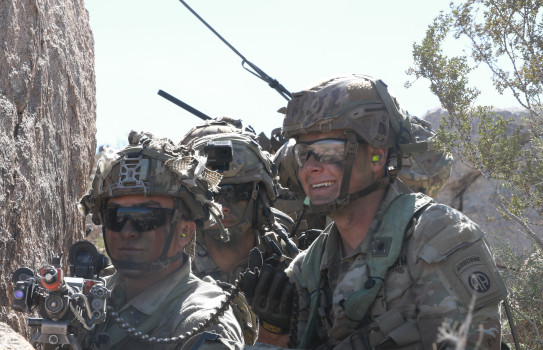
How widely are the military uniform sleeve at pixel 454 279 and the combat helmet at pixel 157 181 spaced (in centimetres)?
154

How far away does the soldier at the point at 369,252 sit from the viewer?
13.0ft

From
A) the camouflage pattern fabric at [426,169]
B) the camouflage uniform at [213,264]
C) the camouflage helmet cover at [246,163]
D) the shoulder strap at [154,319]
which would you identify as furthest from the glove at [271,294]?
the camouflage pattern fabric at [426,169]

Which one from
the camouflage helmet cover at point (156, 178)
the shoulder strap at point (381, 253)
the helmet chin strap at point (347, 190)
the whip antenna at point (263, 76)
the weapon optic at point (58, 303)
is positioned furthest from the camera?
the whip antenna at point (263, 76)

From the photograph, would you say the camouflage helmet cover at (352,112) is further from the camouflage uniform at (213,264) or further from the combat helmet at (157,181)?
the camouflage uniform at (213,264)

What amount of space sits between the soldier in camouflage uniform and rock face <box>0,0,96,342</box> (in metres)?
1.11

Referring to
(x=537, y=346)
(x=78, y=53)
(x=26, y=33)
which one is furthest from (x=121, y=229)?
(x=537, y=346)

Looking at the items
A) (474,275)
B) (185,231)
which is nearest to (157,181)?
(185,231)

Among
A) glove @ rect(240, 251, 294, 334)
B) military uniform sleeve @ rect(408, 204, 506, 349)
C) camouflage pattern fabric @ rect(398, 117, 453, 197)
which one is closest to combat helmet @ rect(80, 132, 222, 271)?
glove @ rect(240, 251, 294, 334)

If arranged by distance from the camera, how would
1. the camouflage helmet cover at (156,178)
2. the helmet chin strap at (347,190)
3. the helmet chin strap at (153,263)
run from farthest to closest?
the camouflage helmet cover at (156,178), the helmet chin strap at (153,263), the helmet chin strap at (347,190)

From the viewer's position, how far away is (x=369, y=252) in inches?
172

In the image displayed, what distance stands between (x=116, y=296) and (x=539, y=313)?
13.3 ft

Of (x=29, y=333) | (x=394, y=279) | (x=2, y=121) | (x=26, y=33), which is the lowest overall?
(x=29, y=333)

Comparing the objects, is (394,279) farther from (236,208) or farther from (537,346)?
(537,346)

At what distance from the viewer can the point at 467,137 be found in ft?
26.4
